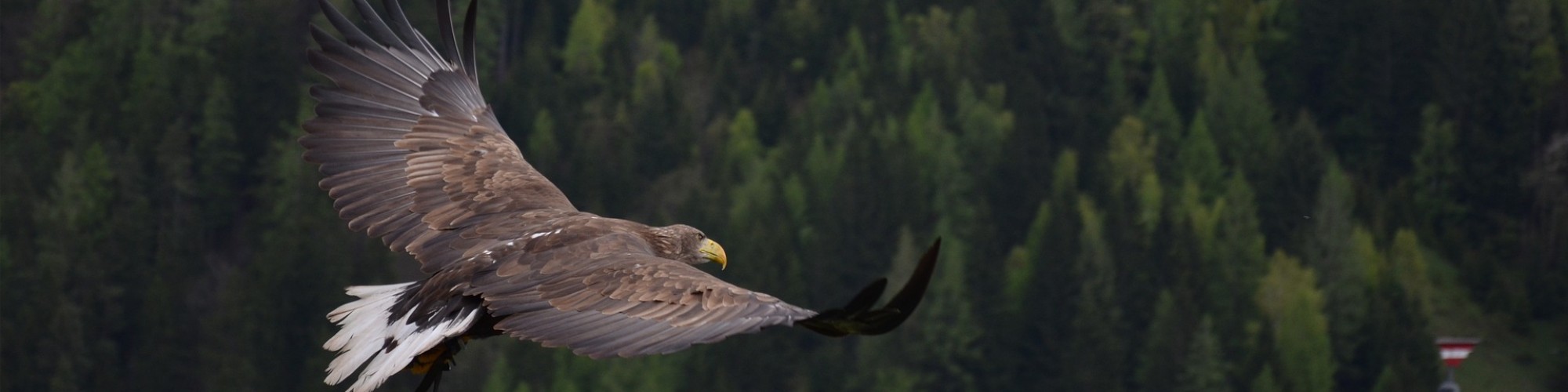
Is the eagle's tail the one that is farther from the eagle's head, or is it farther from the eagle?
the eagle's head

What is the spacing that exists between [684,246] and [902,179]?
48746 mm

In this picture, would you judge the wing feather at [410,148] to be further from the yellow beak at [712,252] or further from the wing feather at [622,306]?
the wing feather at [622,306]

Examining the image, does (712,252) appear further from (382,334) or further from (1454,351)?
(1454,351)

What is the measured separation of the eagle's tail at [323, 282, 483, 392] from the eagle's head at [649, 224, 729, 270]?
49.1 inches

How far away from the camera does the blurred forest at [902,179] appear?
52531 millimetres

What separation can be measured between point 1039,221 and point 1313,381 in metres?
8.75

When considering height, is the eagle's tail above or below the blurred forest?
below

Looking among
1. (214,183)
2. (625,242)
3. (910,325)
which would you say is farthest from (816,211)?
(625,242)

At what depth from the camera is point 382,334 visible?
29.1ft

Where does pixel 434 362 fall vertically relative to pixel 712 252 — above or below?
below

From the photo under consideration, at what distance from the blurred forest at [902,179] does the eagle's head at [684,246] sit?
39169 millimetres

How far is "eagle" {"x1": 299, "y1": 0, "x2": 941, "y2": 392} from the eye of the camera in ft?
25.3

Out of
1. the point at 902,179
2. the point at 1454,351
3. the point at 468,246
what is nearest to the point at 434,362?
the point at 468,246

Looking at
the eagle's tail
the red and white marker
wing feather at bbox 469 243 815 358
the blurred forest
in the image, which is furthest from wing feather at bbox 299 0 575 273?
the blurred forest
